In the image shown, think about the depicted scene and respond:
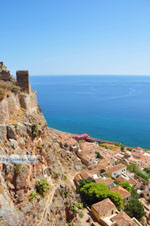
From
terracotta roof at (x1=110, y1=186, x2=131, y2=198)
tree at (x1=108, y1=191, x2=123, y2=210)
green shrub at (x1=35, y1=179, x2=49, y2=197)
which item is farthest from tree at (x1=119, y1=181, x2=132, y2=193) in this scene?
green shrub at (x1=35, y1=179, x2=49, y2=197)

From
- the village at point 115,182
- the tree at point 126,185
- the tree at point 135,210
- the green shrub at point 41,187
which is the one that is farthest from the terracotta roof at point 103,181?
the green shrub at point 41,187

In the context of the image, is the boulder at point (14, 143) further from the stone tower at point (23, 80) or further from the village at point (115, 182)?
the village at point (115, 182)

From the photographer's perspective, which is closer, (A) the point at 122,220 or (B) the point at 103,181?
(A) the point at 122,220

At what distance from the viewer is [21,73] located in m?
23.2

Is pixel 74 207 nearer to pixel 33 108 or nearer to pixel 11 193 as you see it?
pixel 11 193

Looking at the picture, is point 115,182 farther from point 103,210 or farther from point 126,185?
point 103,210

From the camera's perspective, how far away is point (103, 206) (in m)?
23.7

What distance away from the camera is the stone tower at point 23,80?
76.1 ft

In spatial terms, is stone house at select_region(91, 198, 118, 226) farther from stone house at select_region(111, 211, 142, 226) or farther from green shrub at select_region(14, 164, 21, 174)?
green shrub at select_region(14, 164, 21, 174)

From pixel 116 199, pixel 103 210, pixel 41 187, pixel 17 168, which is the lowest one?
pixel 116 199

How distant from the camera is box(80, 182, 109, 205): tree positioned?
2591cm

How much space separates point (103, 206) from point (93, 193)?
2722 mm

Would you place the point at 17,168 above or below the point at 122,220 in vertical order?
above

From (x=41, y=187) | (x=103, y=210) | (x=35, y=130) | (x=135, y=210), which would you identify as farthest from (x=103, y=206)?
(x=35, y=130)
